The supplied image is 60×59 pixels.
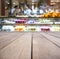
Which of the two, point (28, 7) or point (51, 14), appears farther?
point (28, 7)

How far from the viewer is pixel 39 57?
48 centimetres

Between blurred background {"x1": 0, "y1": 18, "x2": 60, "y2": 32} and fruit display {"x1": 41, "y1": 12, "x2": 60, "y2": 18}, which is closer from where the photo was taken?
blurred background {"x1": 0, "y1": 18, "x2": 60, "y2": 32}

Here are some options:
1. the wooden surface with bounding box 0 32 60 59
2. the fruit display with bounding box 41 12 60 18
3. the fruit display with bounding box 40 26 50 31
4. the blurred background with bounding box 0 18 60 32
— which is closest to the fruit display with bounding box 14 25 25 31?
the blurred background with bounding box 0 18 60 32

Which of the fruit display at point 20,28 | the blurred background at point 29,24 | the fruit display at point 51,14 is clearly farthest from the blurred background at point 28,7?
the fruit display at point 20,28

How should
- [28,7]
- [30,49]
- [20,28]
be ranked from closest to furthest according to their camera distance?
[30,49], [20,28], [28,7]

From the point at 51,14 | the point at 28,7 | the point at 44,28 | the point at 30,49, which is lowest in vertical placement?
the point at 44,28

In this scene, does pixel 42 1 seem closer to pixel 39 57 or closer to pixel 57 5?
pixel 57 5

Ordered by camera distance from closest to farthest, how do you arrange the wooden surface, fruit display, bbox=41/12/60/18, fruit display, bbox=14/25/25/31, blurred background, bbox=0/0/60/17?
the wooden surface
fruit display, bbox=14/25/25/31
fruit display, bbox=41/12/60/18
blurred background, bbox=0/0/60/17

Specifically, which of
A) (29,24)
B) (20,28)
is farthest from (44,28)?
(20,28)

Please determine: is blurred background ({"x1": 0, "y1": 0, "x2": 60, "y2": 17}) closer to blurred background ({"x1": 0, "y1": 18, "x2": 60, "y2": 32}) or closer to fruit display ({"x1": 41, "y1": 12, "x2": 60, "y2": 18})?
fruit display ({"x1": 41, "y1": 12, "x2": 60, "y2": 18})

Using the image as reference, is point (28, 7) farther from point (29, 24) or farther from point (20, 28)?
point (20, 28)

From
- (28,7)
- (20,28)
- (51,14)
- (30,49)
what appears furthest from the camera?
(28,7)

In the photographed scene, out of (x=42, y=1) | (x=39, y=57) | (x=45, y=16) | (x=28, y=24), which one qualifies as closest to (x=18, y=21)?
(x=28, y=24)

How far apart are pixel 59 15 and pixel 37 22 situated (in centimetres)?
51
